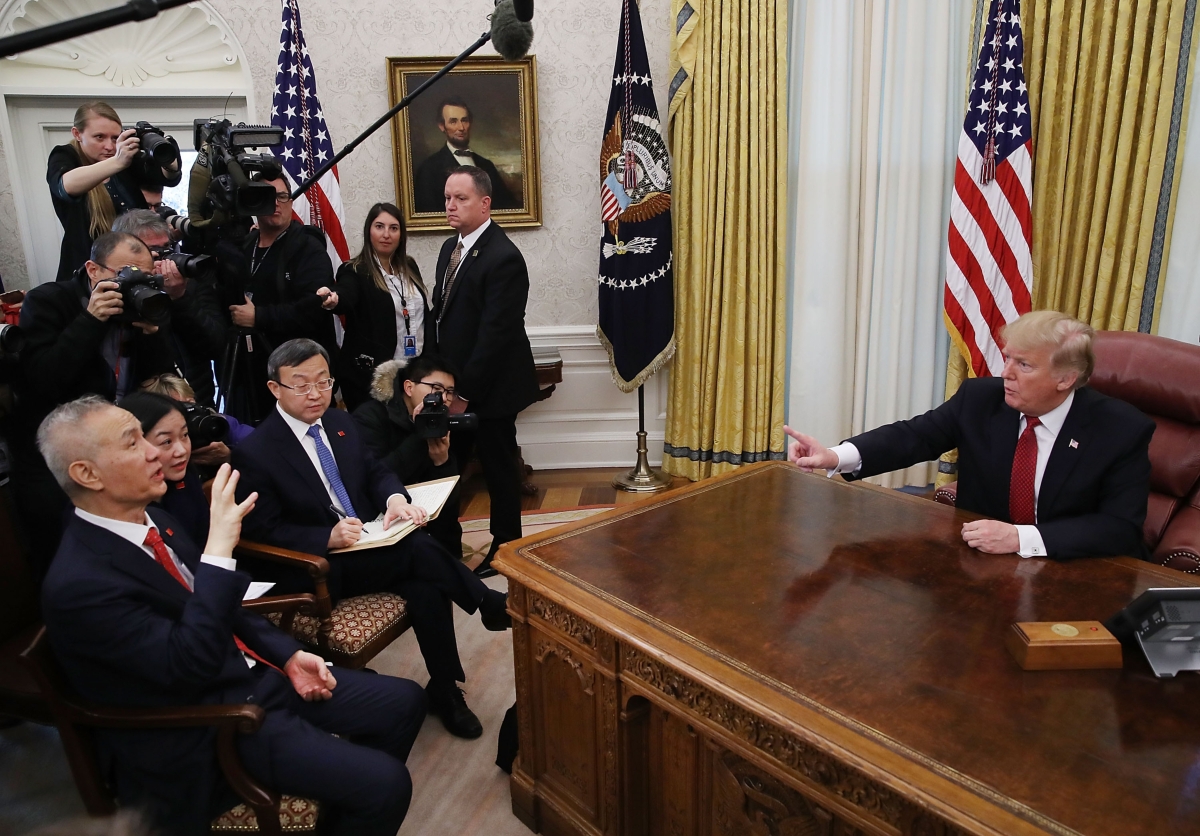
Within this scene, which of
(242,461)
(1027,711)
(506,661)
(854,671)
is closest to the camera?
(1027,711)

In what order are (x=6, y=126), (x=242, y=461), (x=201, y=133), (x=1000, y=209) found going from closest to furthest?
(x=242, y=461) → (x=201, y=133) → (x=1000, y=209) → (x=6, y=126)

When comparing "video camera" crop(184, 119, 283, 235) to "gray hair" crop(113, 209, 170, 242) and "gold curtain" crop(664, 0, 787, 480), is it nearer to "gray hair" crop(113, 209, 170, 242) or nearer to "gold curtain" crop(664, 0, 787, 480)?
"gray hair" crop(113, 209, 170, 242)

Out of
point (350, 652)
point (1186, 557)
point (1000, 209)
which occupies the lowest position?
point (350, 652)

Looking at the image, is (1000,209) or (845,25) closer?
(1000,209)

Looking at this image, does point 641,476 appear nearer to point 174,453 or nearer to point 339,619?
point 339,619

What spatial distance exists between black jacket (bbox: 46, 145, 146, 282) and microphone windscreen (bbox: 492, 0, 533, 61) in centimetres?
171

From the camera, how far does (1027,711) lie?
1383mm

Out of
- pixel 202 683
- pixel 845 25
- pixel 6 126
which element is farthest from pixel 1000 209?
pixel 6 126

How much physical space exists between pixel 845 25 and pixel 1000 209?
124cm

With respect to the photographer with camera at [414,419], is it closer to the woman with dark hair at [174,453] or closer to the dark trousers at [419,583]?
the dark trousers at [419,583]

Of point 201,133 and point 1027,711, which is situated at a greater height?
point 201,133

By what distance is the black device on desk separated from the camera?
4.80 ft

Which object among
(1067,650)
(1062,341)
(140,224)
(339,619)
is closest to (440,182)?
(140,224)

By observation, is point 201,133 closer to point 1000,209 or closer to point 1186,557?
point 1186,557
